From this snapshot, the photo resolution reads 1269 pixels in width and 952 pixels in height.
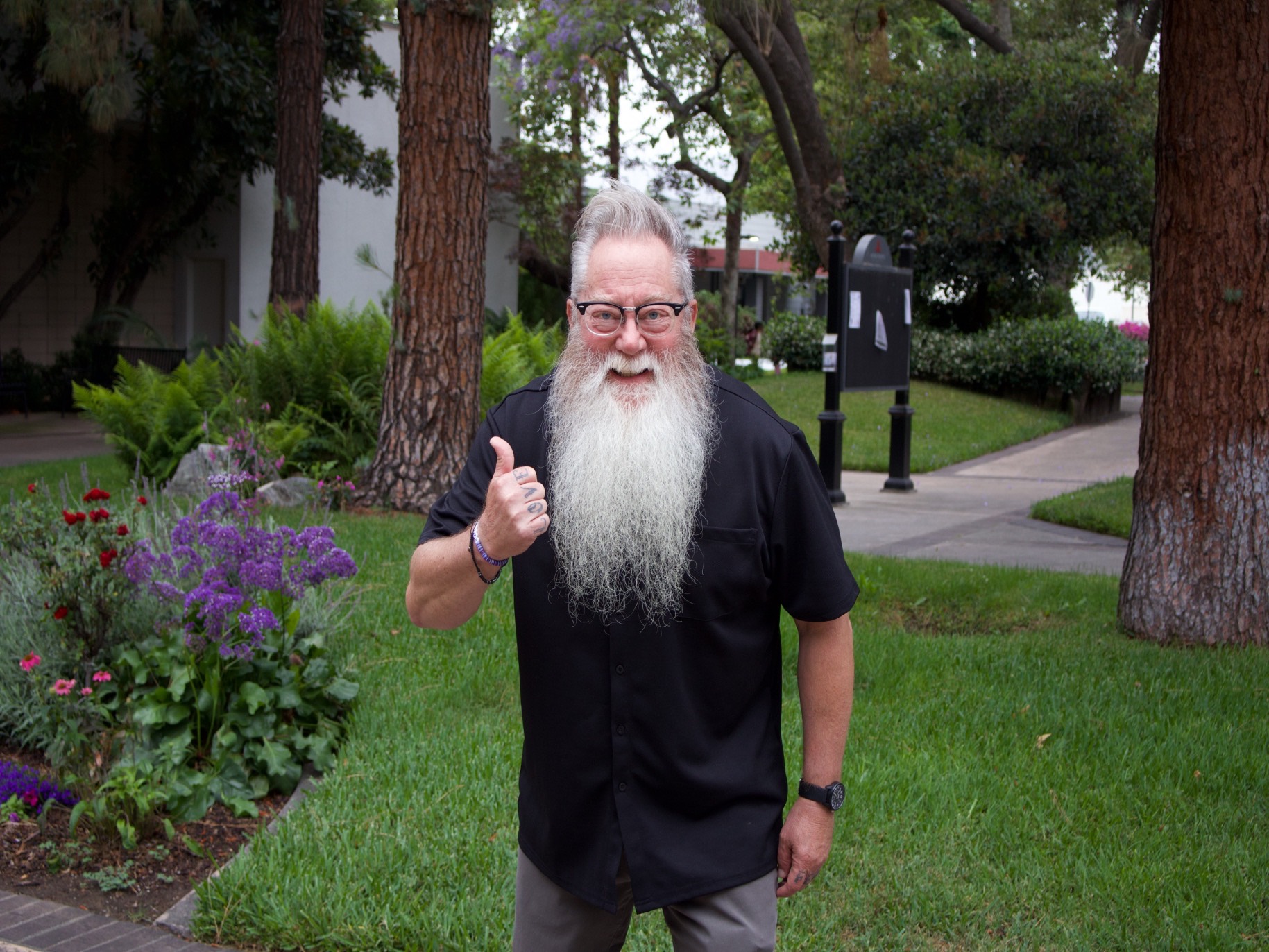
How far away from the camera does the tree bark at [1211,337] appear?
5.82 meters

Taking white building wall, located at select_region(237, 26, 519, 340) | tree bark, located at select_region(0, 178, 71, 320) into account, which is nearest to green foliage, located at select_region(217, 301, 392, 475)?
tree bark, located at select_region(0, 178, 71, 320)

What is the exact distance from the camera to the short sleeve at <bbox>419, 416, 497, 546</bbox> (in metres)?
2.31

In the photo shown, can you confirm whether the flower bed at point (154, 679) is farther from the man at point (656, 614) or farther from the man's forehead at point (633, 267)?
the man's forehead at point (633, 267)

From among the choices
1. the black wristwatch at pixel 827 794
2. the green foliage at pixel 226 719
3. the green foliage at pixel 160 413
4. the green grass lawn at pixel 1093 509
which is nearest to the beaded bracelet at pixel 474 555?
the black wristwatch at pixel 827 794

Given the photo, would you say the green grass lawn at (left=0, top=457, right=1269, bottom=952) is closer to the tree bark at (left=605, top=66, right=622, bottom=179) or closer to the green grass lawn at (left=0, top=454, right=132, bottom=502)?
the green grass lawn at (left=0, top=454, right=132, bottom=502)

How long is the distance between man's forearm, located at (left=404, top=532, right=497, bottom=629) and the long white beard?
0.17m

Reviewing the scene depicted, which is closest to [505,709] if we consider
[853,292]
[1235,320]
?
[1235,320]

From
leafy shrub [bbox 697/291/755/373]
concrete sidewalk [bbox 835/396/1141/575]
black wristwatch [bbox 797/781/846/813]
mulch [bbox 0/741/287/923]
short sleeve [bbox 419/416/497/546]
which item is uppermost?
leafy shrub [bbox 697/291/755/373]

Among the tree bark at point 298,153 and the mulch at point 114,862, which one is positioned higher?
the tree bark at point 298,153

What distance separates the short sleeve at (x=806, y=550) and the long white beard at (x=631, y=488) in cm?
16

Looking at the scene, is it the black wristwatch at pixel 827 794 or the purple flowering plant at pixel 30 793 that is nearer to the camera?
the black wristwatch at pixel 827 794

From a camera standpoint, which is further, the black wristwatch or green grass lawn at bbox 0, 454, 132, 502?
green grass lawn at bbox 0, 454, 132, 502

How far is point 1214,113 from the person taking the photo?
231 inches

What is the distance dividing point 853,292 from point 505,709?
22.5 feet
